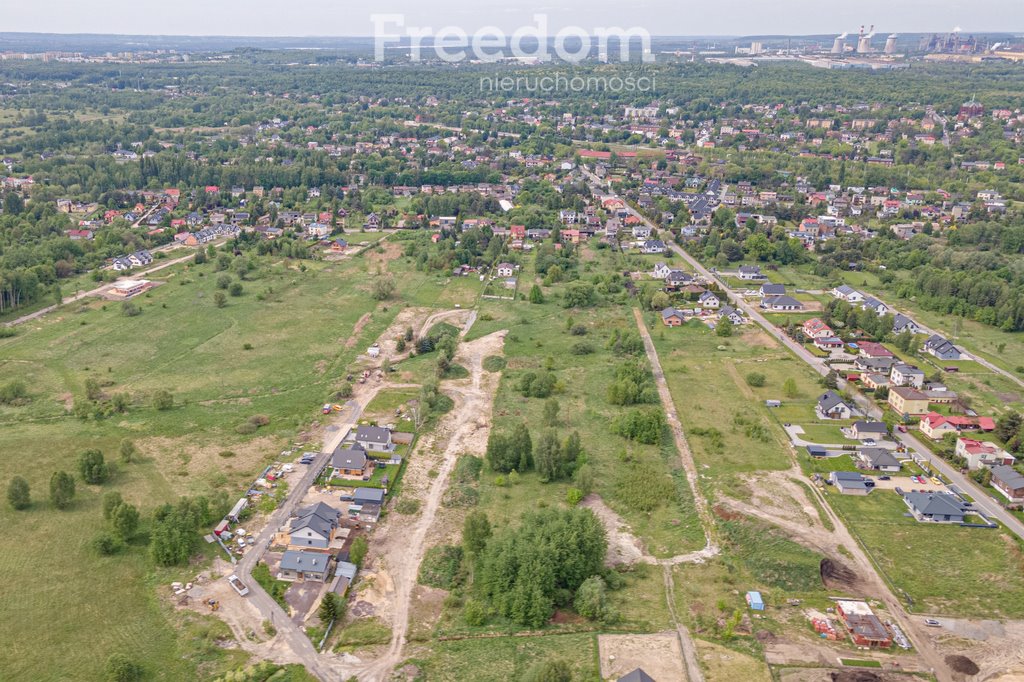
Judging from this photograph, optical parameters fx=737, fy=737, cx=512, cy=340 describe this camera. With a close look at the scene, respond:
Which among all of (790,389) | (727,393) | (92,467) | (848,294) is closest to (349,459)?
(92,467)

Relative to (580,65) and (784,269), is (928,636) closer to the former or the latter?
(784,269)

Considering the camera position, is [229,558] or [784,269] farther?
[784,269]

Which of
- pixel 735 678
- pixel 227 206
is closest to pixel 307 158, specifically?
pixel 227 206

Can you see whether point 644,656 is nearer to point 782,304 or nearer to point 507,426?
point 507,426

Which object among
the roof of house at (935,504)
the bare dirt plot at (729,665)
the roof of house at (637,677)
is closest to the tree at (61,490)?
the roof of house at (637,677)

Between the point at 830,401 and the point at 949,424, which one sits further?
the point at 830,401

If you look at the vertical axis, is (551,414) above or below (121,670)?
above

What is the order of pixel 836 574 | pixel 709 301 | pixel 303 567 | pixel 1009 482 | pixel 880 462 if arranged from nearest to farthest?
pixel 303 567 < pixel 836 574 < pixel 1009 482 < pixel 880 462 < pixel 709 301
